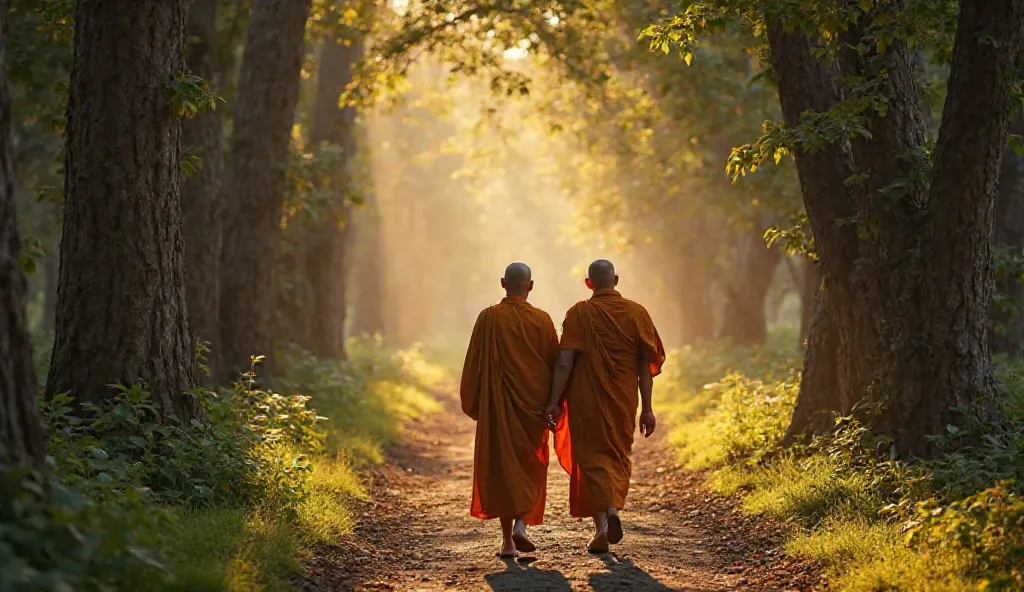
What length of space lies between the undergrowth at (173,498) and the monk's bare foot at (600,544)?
182 centimetres

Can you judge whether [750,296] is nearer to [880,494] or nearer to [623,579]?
[880,494]

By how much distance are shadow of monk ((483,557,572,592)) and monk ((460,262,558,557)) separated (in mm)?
438

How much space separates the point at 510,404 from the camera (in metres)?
7.58

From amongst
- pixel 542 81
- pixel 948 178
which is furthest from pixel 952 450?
pixel 542 81

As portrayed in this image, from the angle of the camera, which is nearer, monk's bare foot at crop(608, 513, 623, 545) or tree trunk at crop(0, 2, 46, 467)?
tree trunk at crop(0, 2, 46, 467)

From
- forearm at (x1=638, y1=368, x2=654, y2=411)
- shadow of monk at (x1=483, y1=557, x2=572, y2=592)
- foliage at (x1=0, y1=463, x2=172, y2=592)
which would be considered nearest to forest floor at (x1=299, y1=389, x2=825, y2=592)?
shadow of monk at (x1=483, y1=557, x2=572, y2=592)

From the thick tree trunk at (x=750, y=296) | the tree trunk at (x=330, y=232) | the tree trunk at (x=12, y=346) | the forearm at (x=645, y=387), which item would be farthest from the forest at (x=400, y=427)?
the thick tree trunk at (x=750, y=296)

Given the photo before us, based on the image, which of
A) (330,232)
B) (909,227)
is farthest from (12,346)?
(330,232)

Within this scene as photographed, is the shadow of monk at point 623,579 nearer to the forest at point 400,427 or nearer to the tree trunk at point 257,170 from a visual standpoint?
the forest at point 400,427

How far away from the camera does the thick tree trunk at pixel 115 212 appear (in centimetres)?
724

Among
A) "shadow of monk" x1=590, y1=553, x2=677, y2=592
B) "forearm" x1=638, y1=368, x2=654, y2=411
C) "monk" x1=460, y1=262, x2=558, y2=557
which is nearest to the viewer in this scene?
"shadow of monk" x1=590, y1=553, x2=677, y2=592

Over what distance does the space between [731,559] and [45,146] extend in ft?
58.5

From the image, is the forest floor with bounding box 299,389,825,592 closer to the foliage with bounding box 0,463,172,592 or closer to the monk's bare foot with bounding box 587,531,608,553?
the monk's bare foot with bounding box 587,531,608,553

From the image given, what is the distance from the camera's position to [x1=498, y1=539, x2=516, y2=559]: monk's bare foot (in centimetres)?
728
